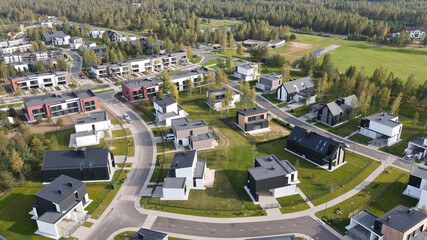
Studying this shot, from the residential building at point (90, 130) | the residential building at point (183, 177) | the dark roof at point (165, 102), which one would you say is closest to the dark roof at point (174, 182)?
the residential building at point (183, 177)

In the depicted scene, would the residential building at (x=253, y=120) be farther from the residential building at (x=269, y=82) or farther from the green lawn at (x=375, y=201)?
the green lawn at (x=375, y=201)

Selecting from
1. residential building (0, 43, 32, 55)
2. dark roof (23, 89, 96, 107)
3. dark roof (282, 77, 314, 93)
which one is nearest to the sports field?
dark roof (282, 77, 314, 93)

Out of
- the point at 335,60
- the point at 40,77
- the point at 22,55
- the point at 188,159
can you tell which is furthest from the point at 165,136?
the point at 22,55

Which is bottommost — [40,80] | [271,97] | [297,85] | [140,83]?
[271,97]

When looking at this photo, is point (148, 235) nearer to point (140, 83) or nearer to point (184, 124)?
point (184, 124)

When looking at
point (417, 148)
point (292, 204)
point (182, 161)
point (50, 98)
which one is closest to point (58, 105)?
point (50, 98)

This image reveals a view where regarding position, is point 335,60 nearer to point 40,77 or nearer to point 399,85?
point 399,85
